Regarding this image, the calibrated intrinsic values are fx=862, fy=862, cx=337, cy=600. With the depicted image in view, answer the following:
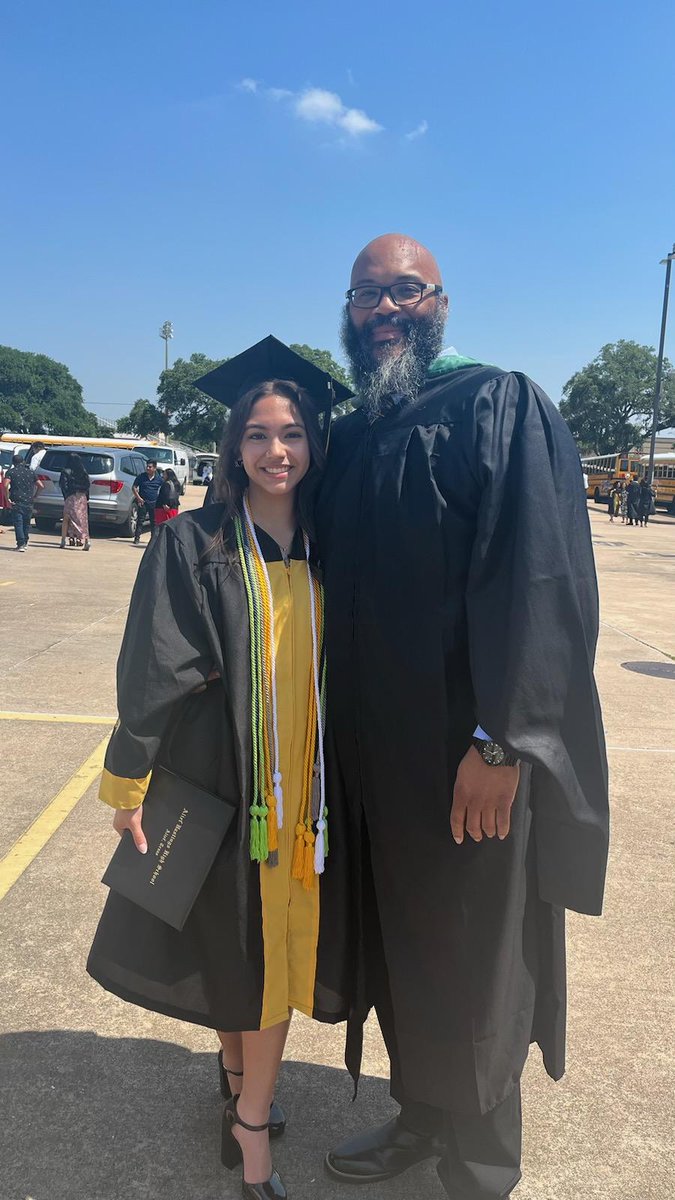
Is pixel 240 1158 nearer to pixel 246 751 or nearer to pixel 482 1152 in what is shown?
pixel 482 1152

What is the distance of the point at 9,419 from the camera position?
107 m

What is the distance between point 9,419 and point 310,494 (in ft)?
376

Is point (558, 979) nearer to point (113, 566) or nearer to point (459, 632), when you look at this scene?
point (459, 632)

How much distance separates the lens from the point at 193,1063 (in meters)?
2.44

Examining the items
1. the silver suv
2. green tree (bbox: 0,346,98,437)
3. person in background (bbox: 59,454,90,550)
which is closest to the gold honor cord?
person in background (bbox: 59,454,90,550)

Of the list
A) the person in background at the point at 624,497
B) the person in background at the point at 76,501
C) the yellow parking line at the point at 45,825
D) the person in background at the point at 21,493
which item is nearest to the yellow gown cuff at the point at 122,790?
the yellow parking line at the point at 45,825

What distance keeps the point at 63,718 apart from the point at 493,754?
13.8ft

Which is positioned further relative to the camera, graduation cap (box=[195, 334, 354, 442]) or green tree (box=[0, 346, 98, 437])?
green tree (box=[0, 346, 98, 437])

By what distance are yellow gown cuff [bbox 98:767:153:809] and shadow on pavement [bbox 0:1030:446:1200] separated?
0.90 meters

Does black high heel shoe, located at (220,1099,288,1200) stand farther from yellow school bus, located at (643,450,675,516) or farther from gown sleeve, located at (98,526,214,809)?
yellow school bus, located at (643,450,675,516)

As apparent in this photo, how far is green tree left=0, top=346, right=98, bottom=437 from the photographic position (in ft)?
360

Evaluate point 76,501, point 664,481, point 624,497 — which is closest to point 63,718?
point 76,501

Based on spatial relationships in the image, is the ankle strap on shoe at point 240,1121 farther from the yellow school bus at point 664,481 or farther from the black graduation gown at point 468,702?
the yellow school bus at point 664,481

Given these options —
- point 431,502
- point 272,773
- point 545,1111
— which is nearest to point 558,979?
point 545,1111
